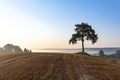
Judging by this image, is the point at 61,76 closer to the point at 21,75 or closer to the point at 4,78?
the point at 21,75

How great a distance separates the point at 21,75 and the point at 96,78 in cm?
855

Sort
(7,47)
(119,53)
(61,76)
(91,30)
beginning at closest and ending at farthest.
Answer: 1. (61,76)
2. (91,30)
3. (7,47)
4. (119,53)

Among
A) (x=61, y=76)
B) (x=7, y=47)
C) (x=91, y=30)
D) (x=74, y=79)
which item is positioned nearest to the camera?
(x=74, y=79)

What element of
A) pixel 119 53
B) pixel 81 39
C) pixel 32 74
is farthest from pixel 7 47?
pixel 32 74

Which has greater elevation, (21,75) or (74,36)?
(74,36)

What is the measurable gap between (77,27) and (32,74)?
56405 millimetres

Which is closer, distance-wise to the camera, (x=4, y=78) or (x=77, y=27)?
(x=4, y=78)

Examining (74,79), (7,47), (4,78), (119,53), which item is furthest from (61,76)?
(119,53)

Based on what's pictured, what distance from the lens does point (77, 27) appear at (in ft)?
263

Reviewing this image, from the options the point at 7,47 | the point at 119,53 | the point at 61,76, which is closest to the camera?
the point at 61,76

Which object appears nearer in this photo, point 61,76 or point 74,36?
point 61,76

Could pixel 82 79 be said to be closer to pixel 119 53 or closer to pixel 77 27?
pixel 77 27

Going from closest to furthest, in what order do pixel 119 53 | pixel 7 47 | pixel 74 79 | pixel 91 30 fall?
pixel 74 79 → pixel 91 30 → pixel 7 47 → pixel 119 53

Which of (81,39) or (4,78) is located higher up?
(81,39)
